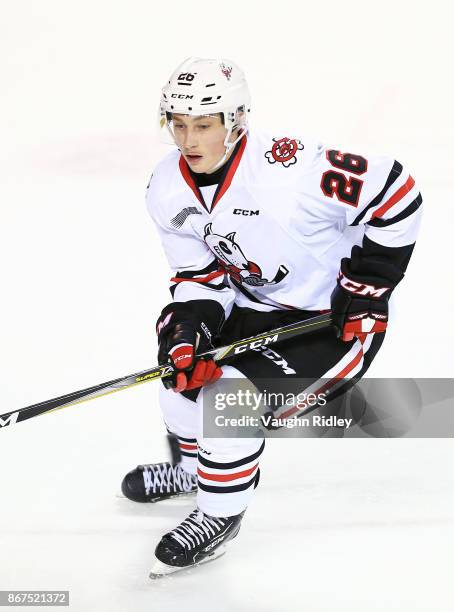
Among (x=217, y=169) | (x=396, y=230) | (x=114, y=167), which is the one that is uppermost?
(x=217, y=169)

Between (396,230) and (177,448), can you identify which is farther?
(177,448)

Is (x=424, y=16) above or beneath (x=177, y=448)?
above

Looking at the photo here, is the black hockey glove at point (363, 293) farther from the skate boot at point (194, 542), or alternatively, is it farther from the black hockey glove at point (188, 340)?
the skate boot at point (194, 542)

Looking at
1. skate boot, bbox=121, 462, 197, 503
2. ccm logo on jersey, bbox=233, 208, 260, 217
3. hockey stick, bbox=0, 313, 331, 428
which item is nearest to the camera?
hockey stick, bbox=0, 313, 331, 428

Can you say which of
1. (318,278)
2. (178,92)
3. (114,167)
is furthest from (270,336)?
(114,167)

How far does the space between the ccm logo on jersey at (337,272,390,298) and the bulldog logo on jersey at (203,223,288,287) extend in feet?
0.54

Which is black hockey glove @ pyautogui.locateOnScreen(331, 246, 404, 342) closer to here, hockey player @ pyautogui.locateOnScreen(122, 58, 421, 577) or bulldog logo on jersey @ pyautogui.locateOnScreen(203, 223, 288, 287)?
hockey player @ pyautogui.locateOnScreen(122, 58, 421, 577)

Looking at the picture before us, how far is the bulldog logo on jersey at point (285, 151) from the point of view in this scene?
2379 mm

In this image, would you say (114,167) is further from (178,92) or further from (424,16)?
(178,92)

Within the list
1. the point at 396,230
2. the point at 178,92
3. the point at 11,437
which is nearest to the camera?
the point at 178,92

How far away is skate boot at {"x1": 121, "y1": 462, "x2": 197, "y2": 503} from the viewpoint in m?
2.68

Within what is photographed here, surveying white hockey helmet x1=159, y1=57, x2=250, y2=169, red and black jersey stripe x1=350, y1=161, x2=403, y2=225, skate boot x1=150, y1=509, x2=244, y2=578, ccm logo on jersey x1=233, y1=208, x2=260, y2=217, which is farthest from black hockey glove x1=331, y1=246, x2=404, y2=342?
skate boot x1=150, y1=509, x2=244, y2=578

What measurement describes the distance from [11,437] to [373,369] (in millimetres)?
1221

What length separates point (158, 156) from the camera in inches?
177
